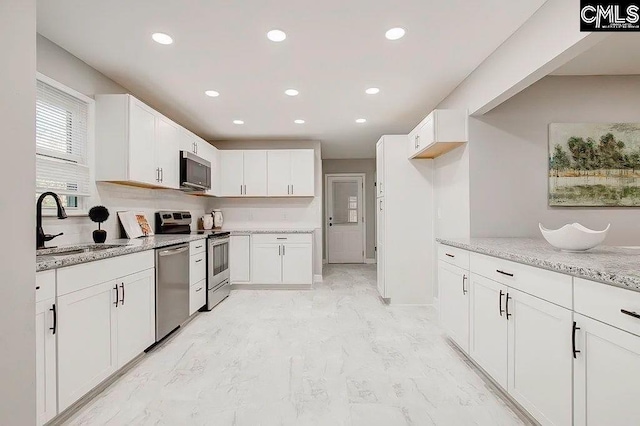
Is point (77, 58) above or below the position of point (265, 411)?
above

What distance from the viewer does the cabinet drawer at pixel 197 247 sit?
3.58 meters

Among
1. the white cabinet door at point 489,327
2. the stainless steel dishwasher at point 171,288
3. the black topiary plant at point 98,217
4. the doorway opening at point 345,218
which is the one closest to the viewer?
the white cabinet door at point 489,327

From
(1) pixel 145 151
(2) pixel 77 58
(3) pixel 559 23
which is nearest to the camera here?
(3) pixel 559 23

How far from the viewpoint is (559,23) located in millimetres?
1886

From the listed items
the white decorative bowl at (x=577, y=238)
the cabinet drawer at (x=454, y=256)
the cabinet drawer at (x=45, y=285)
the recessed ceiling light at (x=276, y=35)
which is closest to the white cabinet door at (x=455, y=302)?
the cabinet drawer at (x=454, y=256)

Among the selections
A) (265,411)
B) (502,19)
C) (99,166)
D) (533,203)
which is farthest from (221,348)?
(502,19)

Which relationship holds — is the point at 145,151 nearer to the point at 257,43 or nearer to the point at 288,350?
the point at 257,43

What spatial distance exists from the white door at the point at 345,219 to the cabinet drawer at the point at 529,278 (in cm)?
562

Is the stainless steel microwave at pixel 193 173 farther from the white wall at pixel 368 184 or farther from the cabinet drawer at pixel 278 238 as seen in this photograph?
the white wall at pixel 368 184

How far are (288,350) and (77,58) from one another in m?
3.00

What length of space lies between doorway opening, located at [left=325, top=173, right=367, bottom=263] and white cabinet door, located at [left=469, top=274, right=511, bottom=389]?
5.55m

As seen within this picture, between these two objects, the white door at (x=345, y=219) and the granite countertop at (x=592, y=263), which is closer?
the granite countertop at (x=592, y=263)

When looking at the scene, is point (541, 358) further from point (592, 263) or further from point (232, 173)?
point (232, 173)

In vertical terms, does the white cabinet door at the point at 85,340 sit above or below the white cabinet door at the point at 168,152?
below
